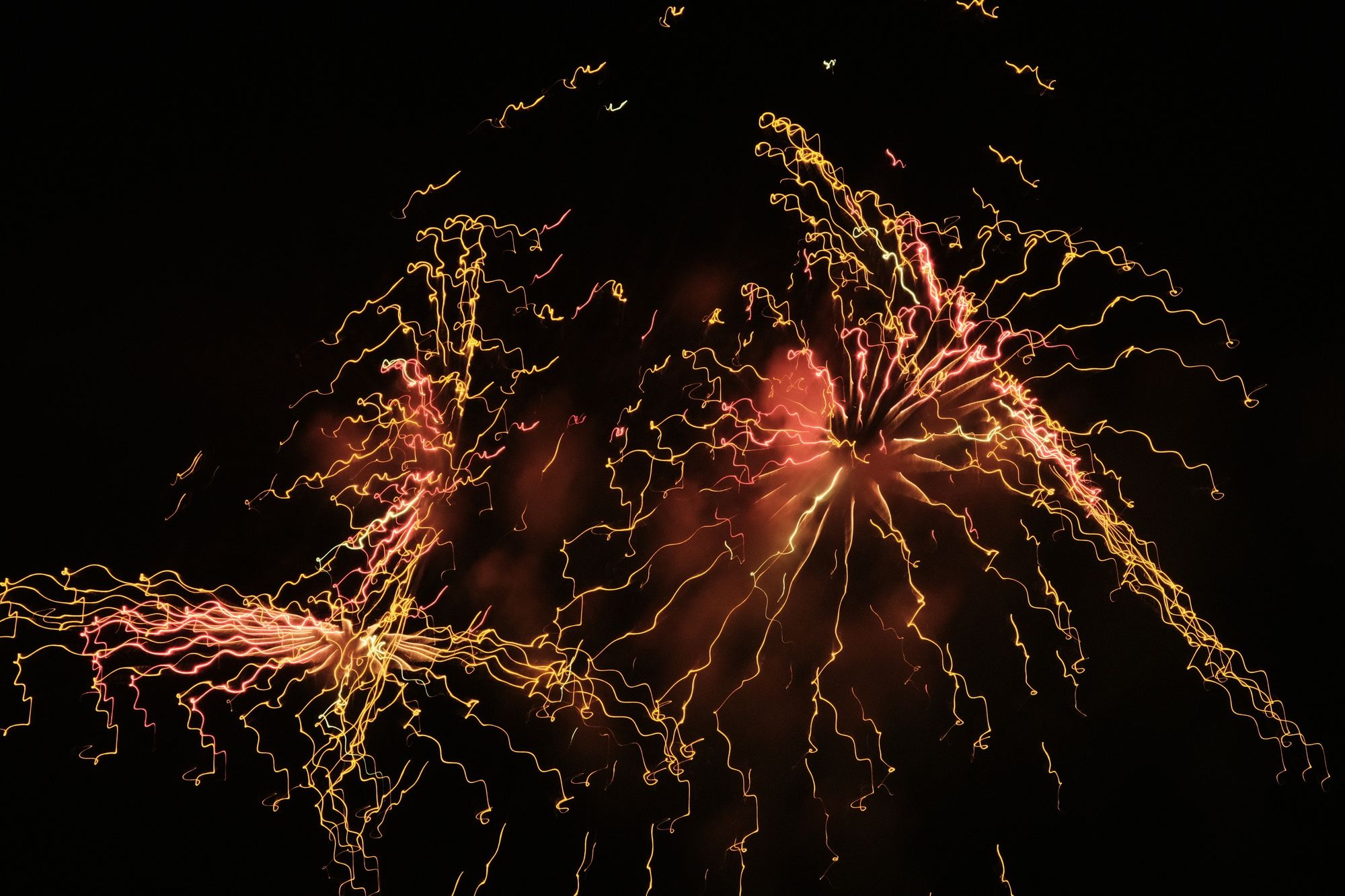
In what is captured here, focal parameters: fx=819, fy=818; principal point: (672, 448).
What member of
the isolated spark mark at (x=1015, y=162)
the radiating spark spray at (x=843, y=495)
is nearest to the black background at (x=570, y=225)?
the isolated spark mark at (x=1015, y=162)

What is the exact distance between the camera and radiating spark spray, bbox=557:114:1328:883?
231cm

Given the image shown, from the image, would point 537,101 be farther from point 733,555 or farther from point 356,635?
point 356,635

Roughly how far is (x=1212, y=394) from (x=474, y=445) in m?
2.21

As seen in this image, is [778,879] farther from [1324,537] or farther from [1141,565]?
[1324,537]

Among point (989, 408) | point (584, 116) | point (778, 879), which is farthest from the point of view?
point (584, 116)

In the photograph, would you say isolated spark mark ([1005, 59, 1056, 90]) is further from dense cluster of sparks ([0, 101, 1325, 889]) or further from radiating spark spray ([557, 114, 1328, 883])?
radiating spark spray ([557, 114, 1328, 883])

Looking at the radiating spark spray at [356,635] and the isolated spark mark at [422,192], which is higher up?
the isolated spark mark at [422,192]

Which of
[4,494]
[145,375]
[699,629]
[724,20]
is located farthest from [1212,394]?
[4,494]

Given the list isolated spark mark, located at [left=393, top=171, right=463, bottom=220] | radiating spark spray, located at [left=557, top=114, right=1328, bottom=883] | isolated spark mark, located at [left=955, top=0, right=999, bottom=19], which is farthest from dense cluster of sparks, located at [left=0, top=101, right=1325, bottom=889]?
isolated spark mark, located at [left=955, top=0, right=999, bottom=19]

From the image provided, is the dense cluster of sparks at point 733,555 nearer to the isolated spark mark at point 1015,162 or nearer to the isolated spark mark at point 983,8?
the isolated spark mark at point 1015,162

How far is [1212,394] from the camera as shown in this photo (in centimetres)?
245

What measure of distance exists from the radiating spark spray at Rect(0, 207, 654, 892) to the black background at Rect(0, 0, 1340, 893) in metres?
0.09

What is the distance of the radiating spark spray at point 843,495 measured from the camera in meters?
2.31

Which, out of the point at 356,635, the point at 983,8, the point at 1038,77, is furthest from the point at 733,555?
the point at 983,8
